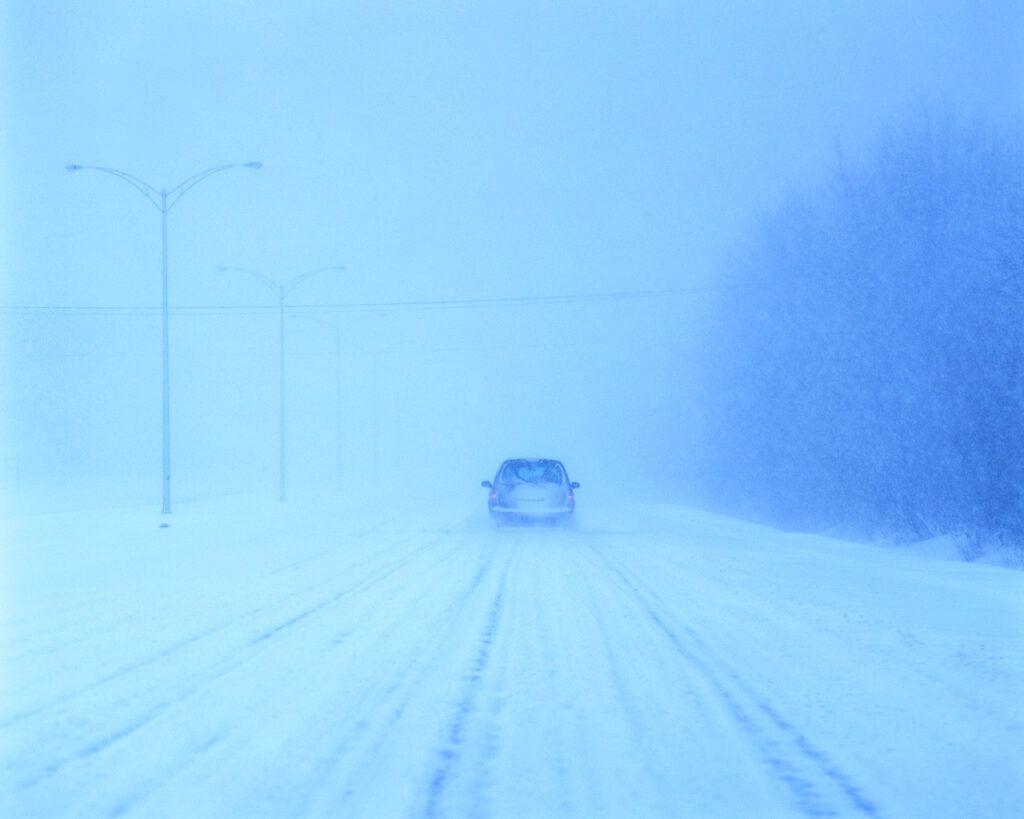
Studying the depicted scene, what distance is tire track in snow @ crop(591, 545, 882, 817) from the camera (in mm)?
6059

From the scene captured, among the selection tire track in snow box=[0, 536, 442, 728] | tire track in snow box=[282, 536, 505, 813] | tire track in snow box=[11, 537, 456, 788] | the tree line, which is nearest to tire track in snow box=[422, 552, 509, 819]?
tire track in snow box=[282, 536, 505, 813]

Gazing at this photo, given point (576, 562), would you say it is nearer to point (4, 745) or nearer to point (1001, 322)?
point (1001, 322)

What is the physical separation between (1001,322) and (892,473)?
509 cm

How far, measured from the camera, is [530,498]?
26141 mm

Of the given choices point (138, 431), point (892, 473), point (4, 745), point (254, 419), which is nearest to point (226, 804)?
point (4, 745)

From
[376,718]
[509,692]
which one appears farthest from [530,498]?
[376,718]

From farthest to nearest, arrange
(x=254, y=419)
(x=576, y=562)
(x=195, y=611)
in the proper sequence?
(x=254, y=419), (x=576, y=562), (x=195, y=611)

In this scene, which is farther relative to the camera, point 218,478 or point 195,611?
point 218,478

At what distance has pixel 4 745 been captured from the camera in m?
7.20

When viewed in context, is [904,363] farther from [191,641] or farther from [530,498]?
[191,641]

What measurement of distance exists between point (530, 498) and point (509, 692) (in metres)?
17.6

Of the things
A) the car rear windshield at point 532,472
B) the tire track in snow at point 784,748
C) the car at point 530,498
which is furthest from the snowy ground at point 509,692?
the car rear windshield at point 532,472

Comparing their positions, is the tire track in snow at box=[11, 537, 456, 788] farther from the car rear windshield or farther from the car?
the car rear windshield

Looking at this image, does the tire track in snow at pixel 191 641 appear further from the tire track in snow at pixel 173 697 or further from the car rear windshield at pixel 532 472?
the car rear windshield at pixel 532 472
